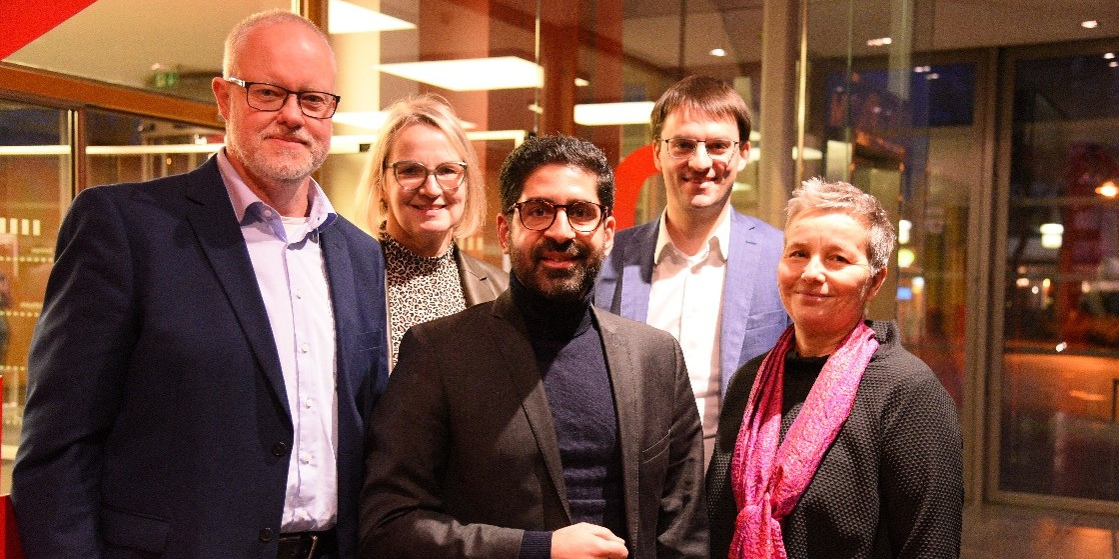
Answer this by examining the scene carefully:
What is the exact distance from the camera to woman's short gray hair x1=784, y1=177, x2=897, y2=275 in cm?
225

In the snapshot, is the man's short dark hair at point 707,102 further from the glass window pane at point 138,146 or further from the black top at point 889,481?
the glass window pane at point 138,146

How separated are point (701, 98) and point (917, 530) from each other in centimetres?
140

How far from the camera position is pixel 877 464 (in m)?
2.14

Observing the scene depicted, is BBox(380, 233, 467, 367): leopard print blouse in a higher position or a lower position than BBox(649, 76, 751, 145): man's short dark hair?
lower

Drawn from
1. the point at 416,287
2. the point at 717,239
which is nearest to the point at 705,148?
the point at 717,239

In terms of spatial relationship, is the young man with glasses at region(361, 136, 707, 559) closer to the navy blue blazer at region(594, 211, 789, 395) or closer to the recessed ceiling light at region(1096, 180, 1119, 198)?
the navy blue blazer at region(594, 211, 789, 395)

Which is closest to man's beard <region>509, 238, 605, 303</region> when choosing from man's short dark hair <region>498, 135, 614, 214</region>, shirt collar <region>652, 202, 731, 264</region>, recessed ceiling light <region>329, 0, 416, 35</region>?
man's short dark hair <region>498, 135, 614, 214</region>

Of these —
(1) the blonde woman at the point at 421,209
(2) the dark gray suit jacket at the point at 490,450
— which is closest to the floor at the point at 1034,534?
(1) the blonde woman at the point at 421,209

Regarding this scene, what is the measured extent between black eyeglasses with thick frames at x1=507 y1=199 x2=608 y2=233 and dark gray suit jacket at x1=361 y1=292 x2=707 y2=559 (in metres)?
0.18

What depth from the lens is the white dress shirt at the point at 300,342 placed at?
2100 millimetres

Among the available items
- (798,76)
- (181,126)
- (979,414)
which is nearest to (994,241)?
(979,414)

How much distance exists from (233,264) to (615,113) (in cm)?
334

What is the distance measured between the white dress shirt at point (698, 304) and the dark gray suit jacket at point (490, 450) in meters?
0.66

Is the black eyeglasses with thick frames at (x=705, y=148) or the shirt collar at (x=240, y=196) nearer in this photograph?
the shirt collar at (x=240, y=196)
